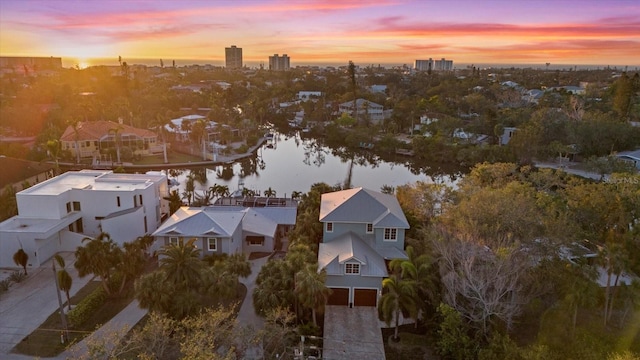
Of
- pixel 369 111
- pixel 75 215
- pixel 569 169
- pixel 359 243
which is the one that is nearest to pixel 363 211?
pixel 359 243

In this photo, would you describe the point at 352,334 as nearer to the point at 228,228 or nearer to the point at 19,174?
the point at 228,228

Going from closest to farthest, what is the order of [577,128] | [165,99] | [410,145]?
[577,128] < [410,145] < [165,99]

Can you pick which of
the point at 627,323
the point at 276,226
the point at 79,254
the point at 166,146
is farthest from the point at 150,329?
the point at 166,146

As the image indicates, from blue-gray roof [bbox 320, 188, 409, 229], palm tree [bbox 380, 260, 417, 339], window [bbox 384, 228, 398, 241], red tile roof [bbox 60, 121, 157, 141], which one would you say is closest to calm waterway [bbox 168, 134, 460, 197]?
red tile roof [bbox 60, 121, 157, 141]

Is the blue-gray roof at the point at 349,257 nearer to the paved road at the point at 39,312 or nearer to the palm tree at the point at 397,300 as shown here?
the palm tree at the point at 397,300

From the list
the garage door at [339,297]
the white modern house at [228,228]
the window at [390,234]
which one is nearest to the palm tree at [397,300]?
the garage door at [339,297]

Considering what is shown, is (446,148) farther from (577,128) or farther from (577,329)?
(577,329)
